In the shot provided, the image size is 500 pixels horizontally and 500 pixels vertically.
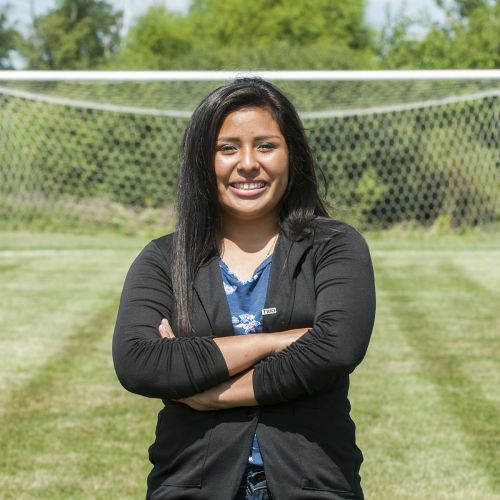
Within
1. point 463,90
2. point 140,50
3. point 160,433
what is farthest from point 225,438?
point 140,50

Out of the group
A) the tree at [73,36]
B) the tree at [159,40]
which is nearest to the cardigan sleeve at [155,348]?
the tree at [159,40]

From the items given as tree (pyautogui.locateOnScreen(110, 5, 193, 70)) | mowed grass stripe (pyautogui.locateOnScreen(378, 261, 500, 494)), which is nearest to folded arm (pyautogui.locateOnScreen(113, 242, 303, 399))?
mowed grass stripe (pyautogui.locateOnScreen(378, 261, 500, 494))

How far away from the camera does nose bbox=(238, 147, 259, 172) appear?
2.75 metres

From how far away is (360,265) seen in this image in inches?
108

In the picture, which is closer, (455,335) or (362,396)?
(362,396)

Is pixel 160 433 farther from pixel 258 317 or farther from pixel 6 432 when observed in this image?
pixel 6 432

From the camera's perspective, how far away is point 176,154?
65.9 ft

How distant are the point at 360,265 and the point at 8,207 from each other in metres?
18.5

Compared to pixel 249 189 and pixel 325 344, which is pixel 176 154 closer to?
pixel 249 189

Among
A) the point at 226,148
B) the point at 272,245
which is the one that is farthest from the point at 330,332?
the point at 226,148

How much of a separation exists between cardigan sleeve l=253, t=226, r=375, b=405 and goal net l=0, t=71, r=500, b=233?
16.8 meters

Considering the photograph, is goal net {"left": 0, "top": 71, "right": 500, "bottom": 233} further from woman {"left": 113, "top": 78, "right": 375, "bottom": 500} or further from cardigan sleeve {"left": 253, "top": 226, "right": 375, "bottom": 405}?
cardigan sleeve {"left": 253, "top": 226, "right": 375, "bottom": 405}

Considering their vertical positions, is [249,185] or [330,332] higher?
[249,185]

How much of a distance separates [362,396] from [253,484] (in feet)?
14.7
